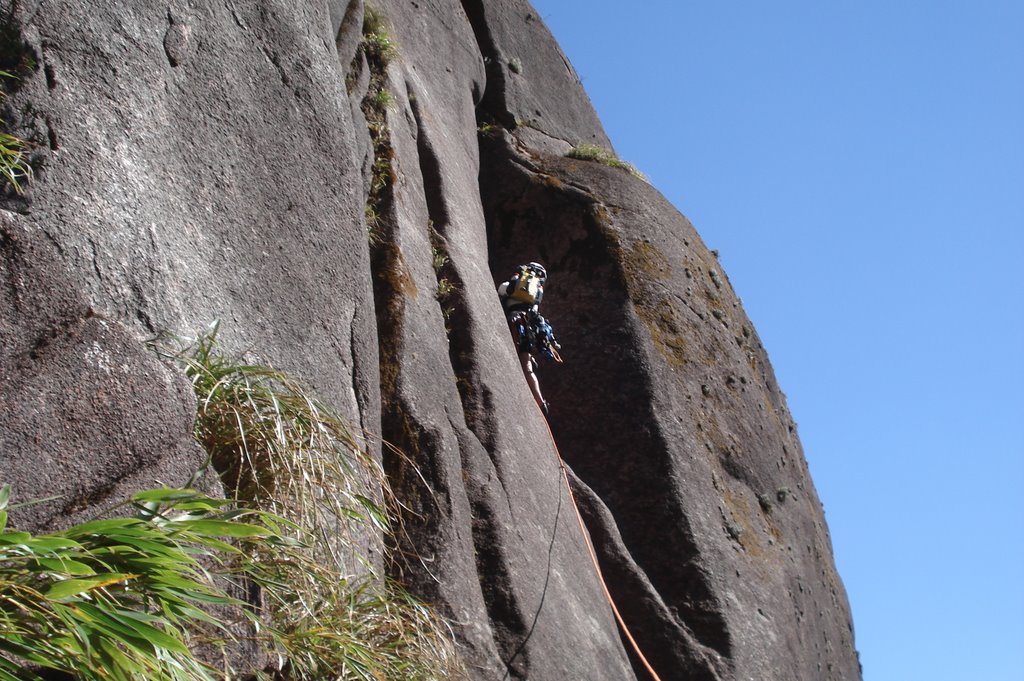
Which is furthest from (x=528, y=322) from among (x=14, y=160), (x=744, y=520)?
(x=14, y=160)

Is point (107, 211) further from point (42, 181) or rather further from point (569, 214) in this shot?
point (569, 214)

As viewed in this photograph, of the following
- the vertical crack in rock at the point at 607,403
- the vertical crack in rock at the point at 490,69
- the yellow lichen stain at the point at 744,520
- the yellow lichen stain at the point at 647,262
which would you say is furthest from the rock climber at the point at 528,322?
the vertical crack in rock at the point at 490,69

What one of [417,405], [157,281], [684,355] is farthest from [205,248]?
[684,355]

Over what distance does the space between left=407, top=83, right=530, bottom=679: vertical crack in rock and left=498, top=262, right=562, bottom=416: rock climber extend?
1.38 meters

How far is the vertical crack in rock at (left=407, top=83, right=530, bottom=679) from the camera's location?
755 centimetres

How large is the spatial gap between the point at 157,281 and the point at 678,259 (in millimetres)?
8710

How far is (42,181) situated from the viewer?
5.07 metres

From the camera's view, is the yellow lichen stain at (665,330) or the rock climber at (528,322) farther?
the yellow lichen stain at (665,330)

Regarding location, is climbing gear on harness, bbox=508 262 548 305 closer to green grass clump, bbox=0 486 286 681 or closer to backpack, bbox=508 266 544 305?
backpack, bbox=508 266 544 305

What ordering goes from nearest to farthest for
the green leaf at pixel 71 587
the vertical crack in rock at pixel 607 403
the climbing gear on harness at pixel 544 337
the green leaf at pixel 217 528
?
the green leaf at pixel 71 587 < the green leaf at pixel 217 528 < the vertical crack in rock at pixel 607 403 < the climbing gear on harness at pixel 544 337

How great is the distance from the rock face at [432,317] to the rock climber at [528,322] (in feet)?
1.89

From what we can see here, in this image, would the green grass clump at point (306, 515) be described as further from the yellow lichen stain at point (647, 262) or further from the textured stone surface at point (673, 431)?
the yellow lichen stain at point (647, 262)

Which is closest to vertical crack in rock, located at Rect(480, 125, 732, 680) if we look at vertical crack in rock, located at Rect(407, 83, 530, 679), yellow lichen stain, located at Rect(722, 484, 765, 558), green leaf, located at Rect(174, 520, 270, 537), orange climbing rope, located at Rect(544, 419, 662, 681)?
orange climbing rope, located at Rect(544, 419, 662, 681)

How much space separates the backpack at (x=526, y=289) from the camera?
11531 millimetres
